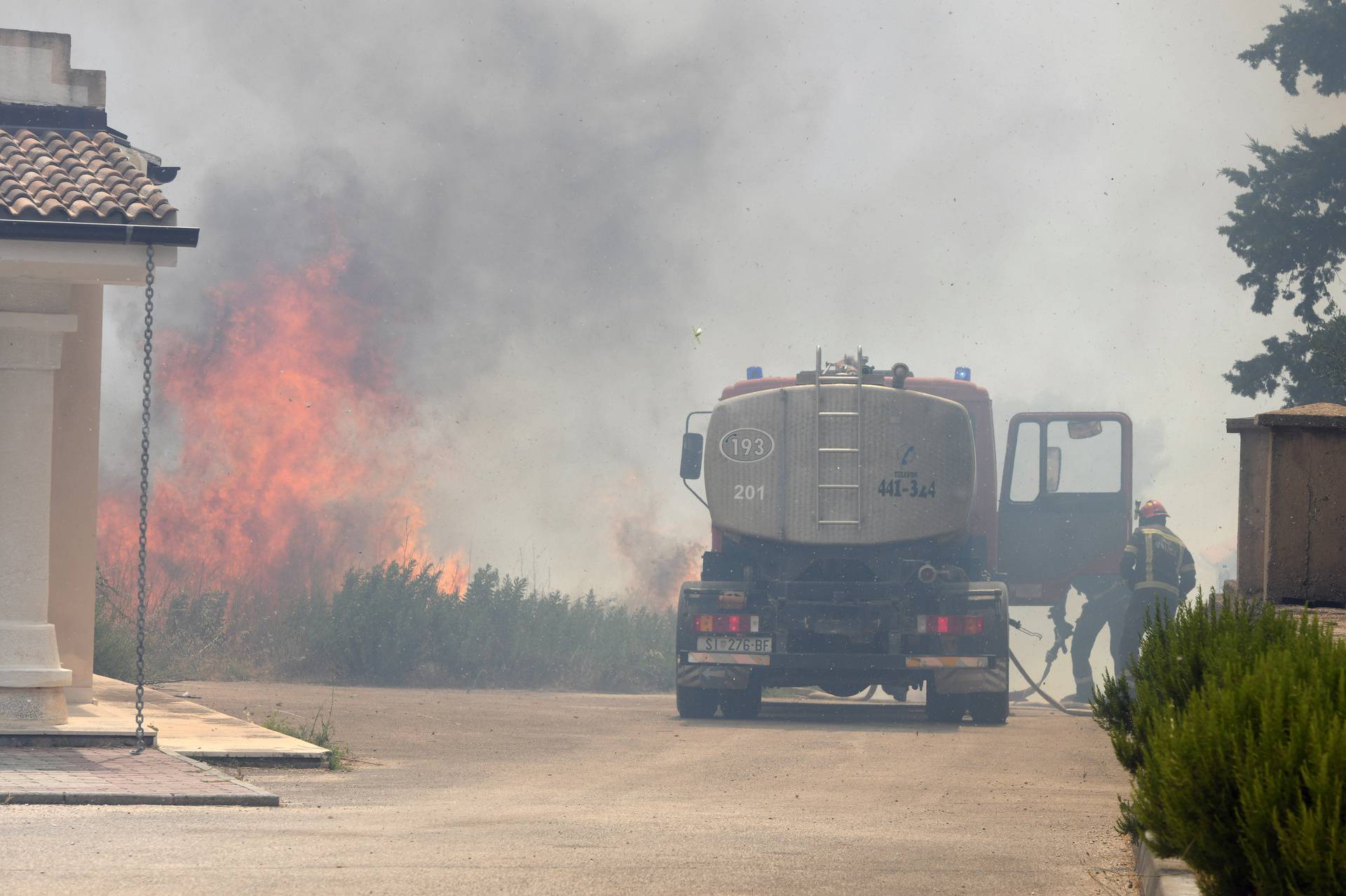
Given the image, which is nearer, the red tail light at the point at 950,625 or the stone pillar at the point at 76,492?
the stone pillar at the point at 76,492

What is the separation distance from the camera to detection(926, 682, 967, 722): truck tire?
15.9 m

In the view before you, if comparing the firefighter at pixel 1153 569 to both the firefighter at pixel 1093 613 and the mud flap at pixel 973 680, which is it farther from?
the mud flap at pixel 973 680

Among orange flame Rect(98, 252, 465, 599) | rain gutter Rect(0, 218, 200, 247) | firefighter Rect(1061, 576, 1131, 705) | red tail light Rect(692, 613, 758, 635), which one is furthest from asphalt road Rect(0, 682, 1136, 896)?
orange flame Rect(98, 252, 465, 599)

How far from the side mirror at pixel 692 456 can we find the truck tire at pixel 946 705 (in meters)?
3.18

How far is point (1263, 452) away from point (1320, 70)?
13668mm

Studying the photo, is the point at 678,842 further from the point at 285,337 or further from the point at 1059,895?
the point at 285,337

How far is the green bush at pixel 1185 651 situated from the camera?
650 cm

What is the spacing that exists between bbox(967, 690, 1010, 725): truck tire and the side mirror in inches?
138

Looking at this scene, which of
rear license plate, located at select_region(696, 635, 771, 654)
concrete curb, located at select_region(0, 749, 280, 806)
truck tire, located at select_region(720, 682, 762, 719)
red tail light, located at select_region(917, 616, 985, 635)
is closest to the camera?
concrete curb, located at select_region(0, 749, 280, 806)

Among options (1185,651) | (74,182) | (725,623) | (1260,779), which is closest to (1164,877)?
(1185,651)

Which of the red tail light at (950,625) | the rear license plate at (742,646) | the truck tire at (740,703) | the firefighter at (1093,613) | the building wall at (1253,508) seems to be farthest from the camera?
the firefighter at (1093,613)

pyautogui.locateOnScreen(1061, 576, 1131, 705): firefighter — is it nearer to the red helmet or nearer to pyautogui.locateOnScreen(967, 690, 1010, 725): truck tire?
the red helmet

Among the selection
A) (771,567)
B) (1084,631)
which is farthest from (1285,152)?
(771,567)

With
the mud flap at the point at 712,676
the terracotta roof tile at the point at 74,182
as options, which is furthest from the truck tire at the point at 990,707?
the terracotta roof tile at the point at 74,182
